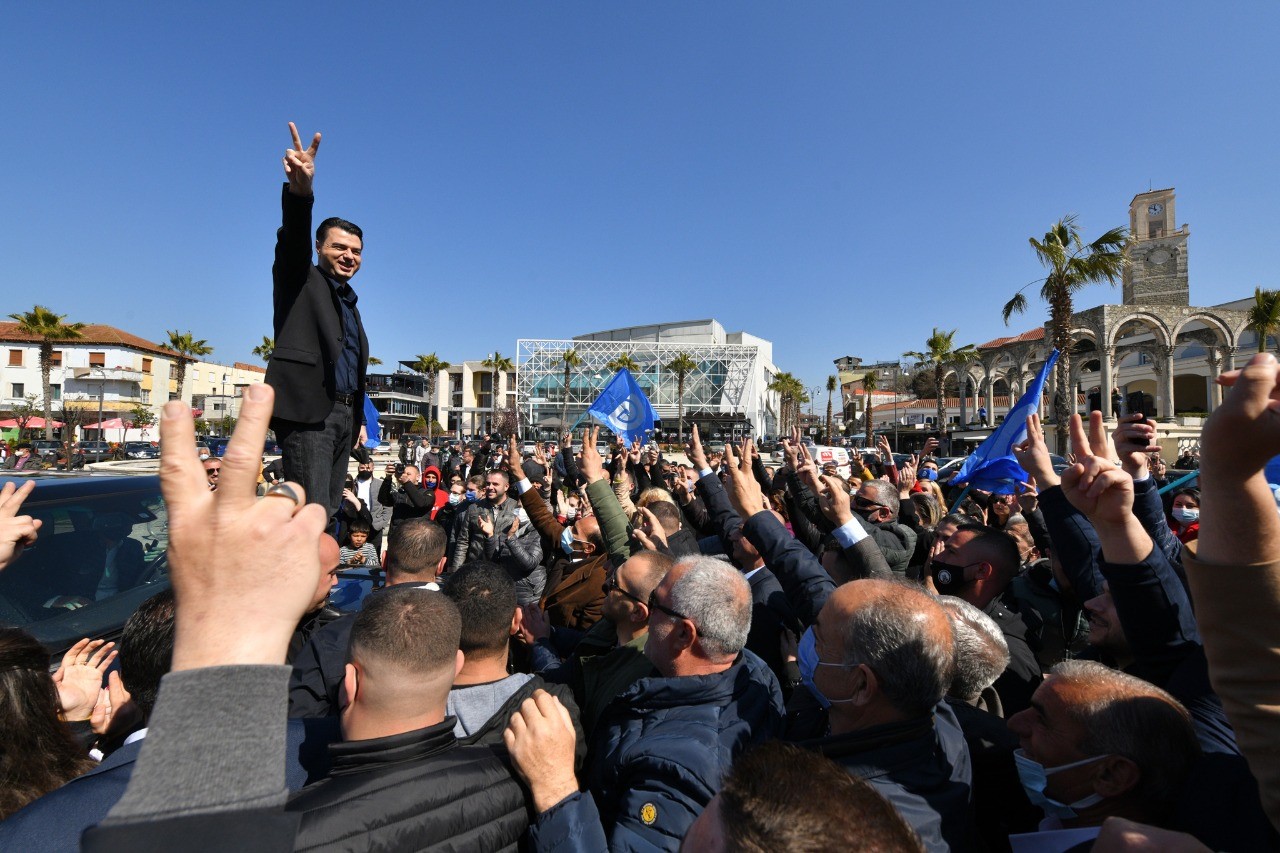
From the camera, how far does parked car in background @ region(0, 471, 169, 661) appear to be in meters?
3.51

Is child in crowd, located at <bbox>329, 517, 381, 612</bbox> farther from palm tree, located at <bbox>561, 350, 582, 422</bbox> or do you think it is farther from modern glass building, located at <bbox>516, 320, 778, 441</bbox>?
modern glass building, located at <bbox>516, 320, 778, 441</bbox>

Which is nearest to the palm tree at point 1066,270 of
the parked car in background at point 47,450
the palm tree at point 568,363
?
the parked car in background at point 47,450

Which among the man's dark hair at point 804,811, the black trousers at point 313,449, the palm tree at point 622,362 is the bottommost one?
the man's dark hair at point 804,811

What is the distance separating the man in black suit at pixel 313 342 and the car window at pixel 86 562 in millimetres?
869

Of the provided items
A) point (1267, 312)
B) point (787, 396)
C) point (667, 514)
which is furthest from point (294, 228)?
point (787, 396)

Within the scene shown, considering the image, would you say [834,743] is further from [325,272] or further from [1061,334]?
[1061,334]

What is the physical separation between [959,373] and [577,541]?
4804 centimetres

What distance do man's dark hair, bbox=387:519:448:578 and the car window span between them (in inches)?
46.3

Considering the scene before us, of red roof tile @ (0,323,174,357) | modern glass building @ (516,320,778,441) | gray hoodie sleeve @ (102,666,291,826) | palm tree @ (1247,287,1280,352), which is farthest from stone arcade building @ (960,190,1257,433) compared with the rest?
red roof tile @ (0,323,174,357)

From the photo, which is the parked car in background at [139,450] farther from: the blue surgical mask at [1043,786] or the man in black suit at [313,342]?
the blue surgical mask at [1043,786]

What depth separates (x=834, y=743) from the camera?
1981 mm

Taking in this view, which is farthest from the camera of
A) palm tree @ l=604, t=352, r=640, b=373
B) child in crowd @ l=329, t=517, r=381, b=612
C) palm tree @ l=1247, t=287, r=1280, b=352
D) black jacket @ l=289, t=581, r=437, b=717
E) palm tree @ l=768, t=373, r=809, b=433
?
palm tree @ l=768, t=373, r=809, b=433

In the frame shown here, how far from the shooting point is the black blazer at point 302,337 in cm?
296

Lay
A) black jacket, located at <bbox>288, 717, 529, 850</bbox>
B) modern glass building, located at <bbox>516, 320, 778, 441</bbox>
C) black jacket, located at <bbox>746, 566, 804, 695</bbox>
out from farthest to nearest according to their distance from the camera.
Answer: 1. modern glass building, located at <bbox>516, 320, 778, 441</bbox>
2. black jacket, located at <bbox>746, 566, 804, 695</bbox>
3. black jacket, located at <bbox>288, 717, 529, 850</bbox>
